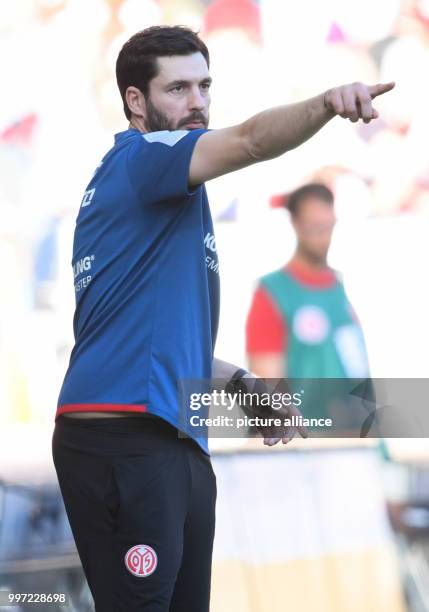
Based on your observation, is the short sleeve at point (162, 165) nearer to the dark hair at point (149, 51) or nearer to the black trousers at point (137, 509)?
the dark hair at point (149, 51)

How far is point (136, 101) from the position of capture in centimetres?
220

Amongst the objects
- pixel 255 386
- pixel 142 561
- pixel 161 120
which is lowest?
pixel 142 561

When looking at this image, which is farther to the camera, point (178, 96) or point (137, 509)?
point (178, 96)

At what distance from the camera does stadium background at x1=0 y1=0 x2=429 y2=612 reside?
3.91 metres

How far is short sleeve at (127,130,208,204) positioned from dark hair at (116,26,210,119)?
→ 0.87 feet

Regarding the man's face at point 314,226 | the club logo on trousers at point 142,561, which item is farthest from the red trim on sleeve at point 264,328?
the club logo on trousers at point 142,561

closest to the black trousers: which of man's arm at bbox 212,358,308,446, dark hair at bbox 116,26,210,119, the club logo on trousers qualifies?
the club logo on trousers

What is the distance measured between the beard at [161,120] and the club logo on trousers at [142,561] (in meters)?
0.72

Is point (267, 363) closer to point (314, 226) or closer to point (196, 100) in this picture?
point (314, 226)

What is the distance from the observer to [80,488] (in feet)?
6.45

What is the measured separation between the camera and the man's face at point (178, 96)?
82.7 inches

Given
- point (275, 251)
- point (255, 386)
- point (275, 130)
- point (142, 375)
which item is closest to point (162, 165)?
point (275, 130)

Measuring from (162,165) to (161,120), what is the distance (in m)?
0.27

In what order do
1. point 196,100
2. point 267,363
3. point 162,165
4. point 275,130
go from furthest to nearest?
point 267,363 < point 196,100 < point 162,165 < point 275,130
